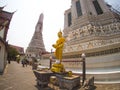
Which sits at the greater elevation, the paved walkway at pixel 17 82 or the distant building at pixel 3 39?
the distant building at pixel 3 39

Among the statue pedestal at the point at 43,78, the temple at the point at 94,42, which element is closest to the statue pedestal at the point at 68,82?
the statue pedestal at the point at 43,78

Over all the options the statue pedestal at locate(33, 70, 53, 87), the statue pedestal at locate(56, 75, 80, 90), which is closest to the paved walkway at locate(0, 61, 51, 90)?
the statue pedestal at locate(33, 70, 53, 87)

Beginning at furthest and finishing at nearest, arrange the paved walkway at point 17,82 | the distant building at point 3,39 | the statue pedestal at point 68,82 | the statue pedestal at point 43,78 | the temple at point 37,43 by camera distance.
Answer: the temple at point 37,43 → the distant building at point 3,39 → the statue pedestal at point 43,78 → the paved walkway at point 17,82 → the statue pedestal at point 68,82

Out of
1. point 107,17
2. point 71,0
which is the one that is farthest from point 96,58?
point 71,0

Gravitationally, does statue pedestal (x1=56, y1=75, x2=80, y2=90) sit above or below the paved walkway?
above

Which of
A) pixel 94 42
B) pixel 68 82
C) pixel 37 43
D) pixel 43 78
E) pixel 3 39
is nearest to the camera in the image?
pixel 68 82

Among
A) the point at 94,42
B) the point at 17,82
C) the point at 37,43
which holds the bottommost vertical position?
the point at 17,82

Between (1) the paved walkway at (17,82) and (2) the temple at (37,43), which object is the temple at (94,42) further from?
(2) the temple at (37,43)

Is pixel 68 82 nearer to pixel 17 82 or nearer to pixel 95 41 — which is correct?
pixel 17 82

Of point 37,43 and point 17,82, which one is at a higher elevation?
point 37,43

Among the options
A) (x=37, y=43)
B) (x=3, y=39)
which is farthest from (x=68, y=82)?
(x=37, y=43)

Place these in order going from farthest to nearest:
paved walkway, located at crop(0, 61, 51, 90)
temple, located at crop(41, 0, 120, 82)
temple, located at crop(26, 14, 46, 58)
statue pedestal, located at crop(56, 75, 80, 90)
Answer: temple, located at crop(26, 14, 46, 58) → temple, located at crop(41, 0, 120, 82) → paved walkway, located at crop(0, 61, 51, 90) → statue pedestal, located at crop(56, 75, 80, 90)

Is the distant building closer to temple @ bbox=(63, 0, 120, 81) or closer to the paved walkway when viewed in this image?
the paved walkway

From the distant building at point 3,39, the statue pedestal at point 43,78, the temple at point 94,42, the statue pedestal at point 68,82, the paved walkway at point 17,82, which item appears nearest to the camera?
the statue pedestal at point 68,82
